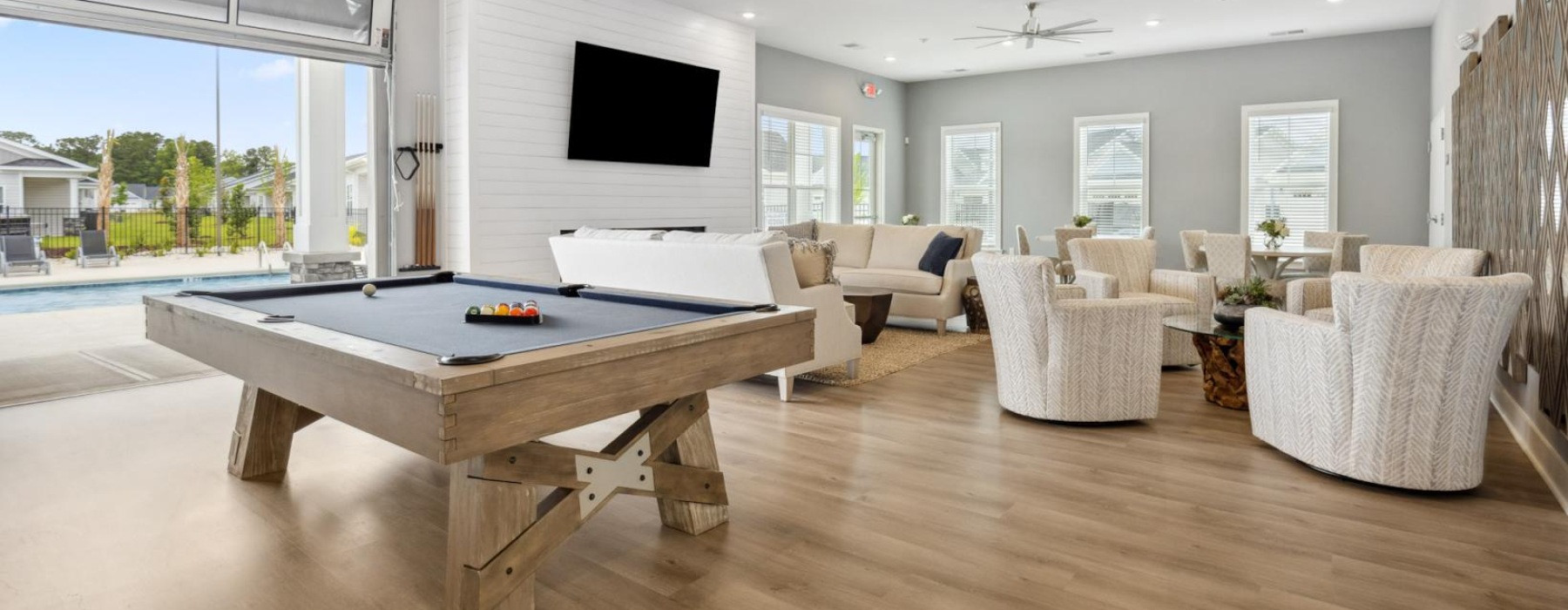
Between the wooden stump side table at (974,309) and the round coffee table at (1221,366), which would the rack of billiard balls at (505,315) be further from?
the wooden stump side table at (974,309)

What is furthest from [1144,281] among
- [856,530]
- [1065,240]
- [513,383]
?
[513,383]

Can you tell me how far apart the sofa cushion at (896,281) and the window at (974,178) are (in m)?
3.73

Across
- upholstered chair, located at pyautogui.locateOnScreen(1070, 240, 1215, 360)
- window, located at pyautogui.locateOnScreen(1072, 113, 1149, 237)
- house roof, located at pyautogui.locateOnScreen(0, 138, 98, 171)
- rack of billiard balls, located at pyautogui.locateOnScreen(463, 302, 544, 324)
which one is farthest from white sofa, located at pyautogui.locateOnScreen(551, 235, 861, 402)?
window, located at pyautogui.locateOnScreen(1072, 113, 1149, 237)

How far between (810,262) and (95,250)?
4.78 m

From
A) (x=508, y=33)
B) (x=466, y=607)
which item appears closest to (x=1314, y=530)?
(x=466, y=607)

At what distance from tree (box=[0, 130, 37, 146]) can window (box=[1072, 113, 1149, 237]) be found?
9.59 m

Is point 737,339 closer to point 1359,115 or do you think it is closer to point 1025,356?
point 1025,356

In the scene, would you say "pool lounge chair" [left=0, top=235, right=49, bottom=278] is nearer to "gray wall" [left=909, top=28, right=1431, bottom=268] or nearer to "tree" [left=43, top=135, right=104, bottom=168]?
"tree" [left=43, top=135, right=104, bottom=168]

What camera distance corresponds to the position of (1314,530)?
2.73 m

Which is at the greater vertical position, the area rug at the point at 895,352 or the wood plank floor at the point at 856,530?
the area rug at the point at 895,352

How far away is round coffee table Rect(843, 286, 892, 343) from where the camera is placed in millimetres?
6234

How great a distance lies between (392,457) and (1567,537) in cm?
412

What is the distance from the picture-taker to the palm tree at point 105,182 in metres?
5.64

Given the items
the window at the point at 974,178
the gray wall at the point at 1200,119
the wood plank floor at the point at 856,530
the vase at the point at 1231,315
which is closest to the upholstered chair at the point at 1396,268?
the vase at the point at 1231,315
